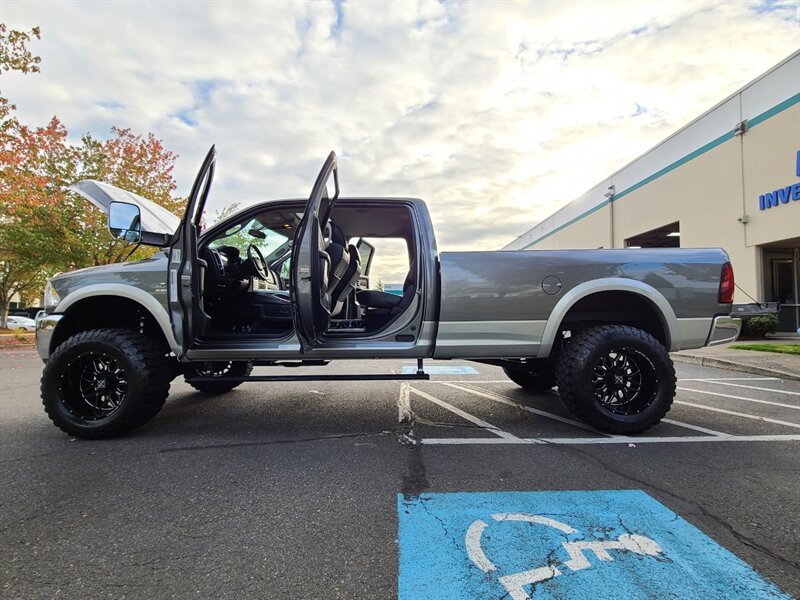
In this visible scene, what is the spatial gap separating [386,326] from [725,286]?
120 inches

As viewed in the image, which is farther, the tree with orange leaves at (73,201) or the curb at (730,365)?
the tree with orange leaves at (73,201)

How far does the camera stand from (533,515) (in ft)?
7.74

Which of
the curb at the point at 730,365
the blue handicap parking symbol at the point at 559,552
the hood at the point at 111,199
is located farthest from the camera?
the curb at the point at 730,365

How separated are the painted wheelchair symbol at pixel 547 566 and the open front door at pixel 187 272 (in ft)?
9.39

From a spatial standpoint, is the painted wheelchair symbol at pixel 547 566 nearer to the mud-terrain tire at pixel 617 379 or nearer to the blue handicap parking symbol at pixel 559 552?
the blue handicap parking symbol at pixel 559 552

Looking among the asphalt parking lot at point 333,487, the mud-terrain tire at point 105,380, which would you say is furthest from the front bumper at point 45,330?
the asphalt parking lot at point 333,487

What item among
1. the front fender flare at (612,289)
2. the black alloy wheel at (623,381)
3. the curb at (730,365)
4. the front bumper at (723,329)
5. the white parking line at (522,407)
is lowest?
the curb at (730,365)

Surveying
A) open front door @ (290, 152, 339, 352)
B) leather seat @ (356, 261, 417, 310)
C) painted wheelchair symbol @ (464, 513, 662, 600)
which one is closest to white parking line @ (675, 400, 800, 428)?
painted wheelchair symbol @ (464, 513, 662, 600)

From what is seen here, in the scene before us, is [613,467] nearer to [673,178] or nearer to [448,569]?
[448,569]

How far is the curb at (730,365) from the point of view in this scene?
703cm

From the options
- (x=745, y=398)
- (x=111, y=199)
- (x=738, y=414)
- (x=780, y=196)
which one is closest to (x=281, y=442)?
(x=111, y=199)

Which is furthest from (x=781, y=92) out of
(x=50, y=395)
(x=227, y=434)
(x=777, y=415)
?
(x=50, y=395)

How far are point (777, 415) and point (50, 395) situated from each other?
7.00m

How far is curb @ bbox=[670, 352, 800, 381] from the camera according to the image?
23.1ft
